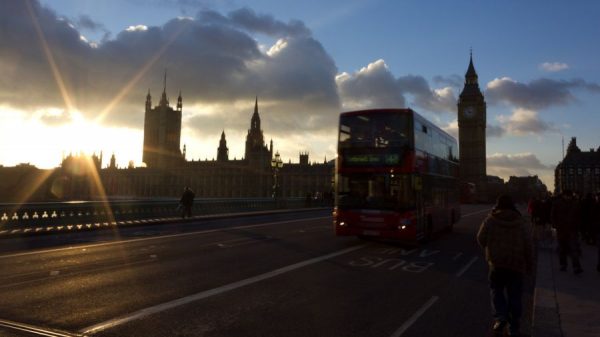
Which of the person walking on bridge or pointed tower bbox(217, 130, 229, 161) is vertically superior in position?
pointed tower bbox(217, 130, 229, 161)

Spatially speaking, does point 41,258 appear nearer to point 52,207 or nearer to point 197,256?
point 197,256

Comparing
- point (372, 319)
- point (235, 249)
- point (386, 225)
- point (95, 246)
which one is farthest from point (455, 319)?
point (95, 246)

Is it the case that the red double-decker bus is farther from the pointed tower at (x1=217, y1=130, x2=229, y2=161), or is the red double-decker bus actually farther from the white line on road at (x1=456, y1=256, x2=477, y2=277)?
the pointed tower at (x1=217, y1=130, x2=229, y2=161)

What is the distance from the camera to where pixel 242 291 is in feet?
26.0

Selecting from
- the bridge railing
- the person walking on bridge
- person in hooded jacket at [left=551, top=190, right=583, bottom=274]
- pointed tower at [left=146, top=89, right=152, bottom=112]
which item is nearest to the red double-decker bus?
person in hooded jacket at [left=551, top=190, right=583, bottom=274]

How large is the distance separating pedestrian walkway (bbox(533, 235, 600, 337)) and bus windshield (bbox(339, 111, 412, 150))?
5.31 meters

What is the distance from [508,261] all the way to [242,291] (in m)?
4.51

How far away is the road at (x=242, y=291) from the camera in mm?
5930

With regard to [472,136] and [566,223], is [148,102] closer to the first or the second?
[472,136]

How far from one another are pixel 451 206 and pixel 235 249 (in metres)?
11.2

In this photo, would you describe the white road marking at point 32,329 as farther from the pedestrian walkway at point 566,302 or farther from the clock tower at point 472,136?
the clock tower at point 472,136

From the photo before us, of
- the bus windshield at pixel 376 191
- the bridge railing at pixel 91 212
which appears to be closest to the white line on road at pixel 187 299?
the bus windshield at pixel 376 191

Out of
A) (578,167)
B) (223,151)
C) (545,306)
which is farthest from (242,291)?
(223,151)

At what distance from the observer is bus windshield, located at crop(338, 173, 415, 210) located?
13.6 m
